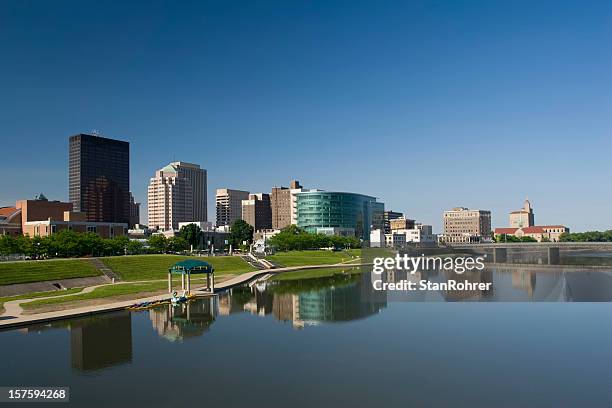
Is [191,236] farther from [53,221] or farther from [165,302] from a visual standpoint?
[165,302]

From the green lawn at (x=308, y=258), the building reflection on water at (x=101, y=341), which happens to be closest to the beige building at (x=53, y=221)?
the green lawn at (x=308, y=258)

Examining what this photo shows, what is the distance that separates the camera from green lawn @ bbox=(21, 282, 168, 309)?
6481 cm

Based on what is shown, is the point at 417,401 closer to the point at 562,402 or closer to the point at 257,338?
the point at 562,402

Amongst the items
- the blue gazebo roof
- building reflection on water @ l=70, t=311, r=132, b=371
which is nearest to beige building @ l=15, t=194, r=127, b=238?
the blue gazebo roof

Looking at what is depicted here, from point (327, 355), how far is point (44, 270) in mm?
66359

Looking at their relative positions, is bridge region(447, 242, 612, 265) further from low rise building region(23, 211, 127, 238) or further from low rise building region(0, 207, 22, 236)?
low rise building region(0, 207, 22, 236)

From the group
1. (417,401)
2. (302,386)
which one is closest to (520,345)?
(417,401)

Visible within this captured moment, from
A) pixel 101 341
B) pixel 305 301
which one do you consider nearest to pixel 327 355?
pixel 101 341

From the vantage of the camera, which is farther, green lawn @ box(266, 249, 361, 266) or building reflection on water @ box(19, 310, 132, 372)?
green lawn @ box(266, 249, 361, 266)

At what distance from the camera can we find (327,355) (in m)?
43.7

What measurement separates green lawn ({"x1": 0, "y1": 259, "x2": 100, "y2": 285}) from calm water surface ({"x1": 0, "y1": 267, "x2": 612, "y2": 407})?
29.3 m

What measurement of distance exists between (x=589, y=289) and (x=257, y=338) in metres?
65.2

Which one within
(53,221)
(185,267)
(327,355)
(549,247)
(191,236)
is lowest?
(327,355)

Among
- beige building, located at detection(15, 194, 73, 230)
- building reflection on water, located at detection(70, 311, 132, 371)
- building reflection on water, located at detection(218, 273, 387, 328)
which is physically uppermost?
beige building, located at detection(15, 194, 73, 230)
